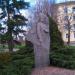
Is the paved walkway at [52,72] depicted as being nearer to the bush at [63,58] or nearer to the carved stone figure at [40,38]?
the bush at [63,58]

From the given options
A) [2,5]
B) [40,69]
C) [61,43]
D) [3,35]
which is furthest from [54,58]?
[2,5]

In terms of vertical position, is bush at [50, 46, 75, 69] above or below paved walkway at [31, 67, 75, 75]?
above

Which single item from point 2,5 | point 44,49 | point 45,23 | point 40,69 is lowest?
point 40,69

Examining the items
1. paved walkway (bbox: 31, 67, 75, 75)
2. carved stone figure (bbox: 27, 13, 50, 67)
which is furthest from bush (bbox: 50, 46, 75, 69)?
carved stone figure (bbox: 27, 13, 50, 67)

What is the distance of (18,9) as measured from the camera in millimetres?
20938

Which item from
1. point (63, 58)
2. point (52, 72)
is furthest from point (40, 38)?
point (52, 72)

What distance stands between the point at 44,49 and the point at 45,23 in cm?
125

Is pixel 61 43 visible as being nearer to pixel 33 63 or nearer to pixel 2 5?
pixel 33 63

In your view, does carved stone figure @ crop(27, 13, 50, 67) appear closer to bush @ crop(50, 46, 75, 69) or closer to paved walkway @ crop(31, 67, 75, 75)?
bush @ crop(50, 46, 75, 69)

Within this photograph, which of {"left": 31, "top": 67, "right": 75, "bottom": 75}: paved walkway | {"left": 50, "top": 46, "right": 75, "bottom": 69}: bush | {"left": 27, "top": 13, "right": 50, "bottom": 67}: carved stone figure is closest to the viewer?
{"left": 31, "top": 67, "right": 75, "bottom": 75}: paved walkway

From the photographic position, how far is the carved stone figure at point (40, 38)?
43.9ft

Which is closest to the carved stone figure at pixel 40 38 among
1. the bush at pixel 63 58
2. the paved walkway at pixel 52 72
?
the bush at pixel 63 58

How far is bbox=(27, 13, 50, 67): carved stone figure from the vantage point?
13367 mm

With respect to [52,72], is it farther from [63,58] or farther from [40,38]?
[63,58]
